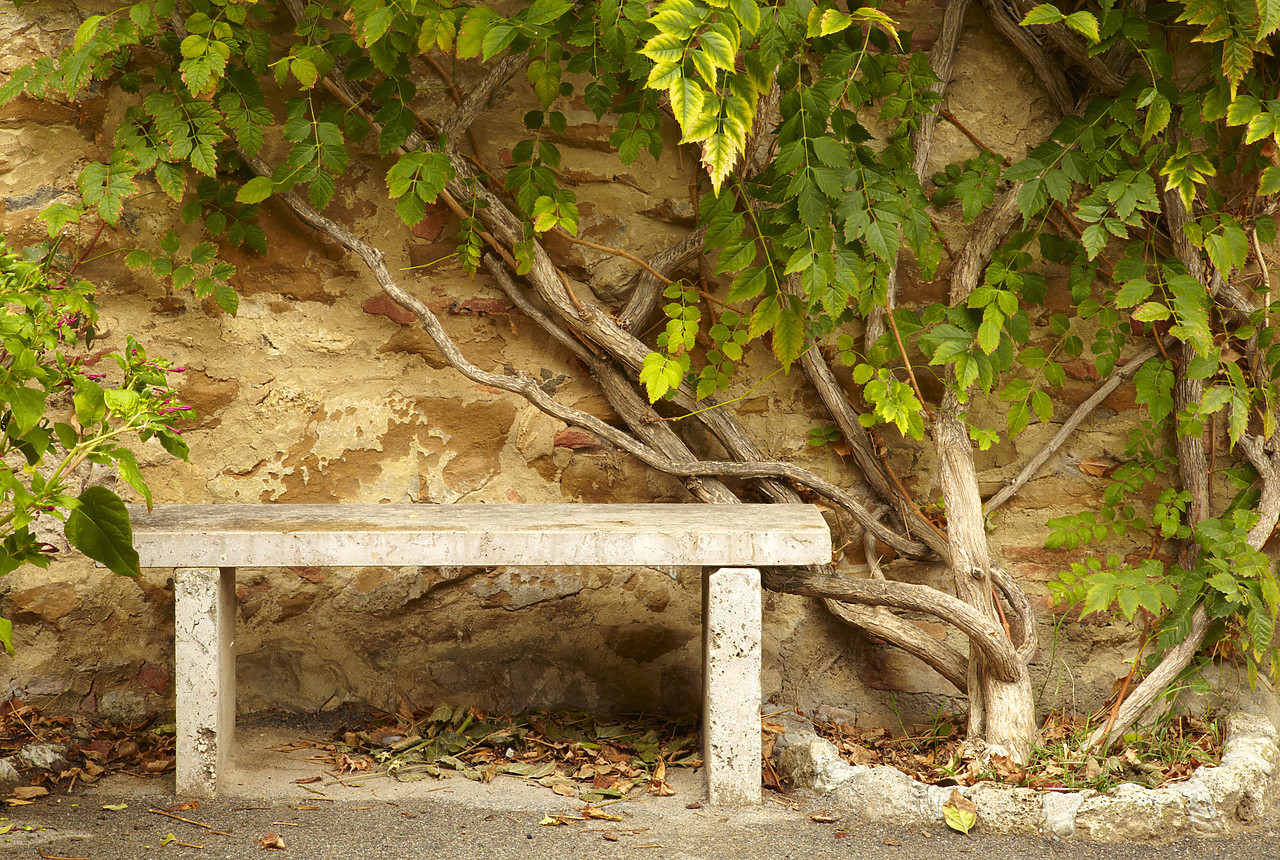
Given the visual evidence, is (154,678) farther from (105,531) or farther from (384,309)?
(384,309)

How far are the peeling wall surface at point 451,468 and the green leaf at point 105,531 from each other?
802 mm

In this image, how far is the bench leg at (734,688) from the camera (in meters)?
1.91

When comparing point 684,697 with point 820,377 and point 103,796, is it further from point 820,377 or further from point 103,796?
point 103,796

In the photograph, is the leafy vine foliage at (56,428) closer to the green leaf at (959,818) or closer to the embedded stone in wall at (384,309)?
the embedded stone in wall at (384,309)

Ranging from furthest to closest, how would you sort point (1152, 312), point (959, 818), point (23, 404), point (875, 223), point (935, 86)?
point (935, 86) → point (1152, 312) → point (875, 223) → point (959, 818) → point (23, 404)

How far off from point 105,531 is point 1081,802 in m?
1.83

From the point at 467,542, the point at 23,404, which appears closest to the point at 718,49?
the point at 467,542

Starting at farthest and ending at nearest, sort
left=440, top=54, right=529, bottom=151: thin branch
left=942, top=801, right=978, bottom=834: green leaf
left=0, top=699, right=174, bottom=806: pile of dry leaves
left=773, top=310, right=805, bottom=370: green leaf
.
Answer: left=440, top=54, right=529, bottom=151: thin branch, left=773, top=310, right=805, bottom=370: green leaf, left=0, top=699, right=174, bottom=806: pile of dry leaves, left=942, top=801, right=978, bottom=834: green leaf

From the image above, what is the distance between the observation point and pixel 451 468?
2422 millimetres

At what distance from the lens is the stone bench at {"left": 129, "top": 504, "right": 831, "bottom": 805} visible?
6.05ft

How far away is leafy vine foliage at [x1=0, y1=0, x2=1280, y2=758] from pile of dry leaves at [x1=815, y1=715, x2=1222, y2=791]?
10cm

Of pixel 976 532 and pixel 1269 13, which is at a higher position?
pixel 1269 13

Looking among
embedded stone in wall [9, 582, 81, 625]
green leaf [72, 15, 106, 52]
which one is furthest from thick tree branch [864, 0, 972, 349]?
embedded stone in wall [9, 582, 81, 625]

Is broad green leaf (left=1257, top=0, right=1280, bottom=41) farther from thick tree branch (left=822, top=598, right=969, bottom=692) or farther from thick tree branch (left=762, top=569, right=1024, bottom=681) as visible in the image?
thick tree branch (left=822, top=598, right=969, bottom=692)
